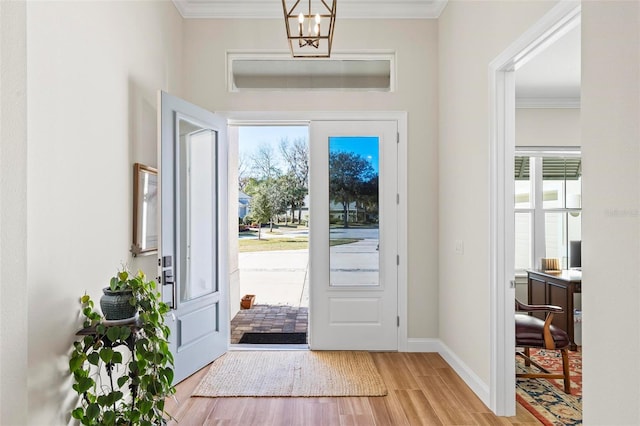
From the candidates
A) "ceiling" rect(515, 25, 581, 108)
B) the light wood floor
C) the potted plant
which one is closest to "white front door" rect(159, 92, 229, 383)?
the light wood floor

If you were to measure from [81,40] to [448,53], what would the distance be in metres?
2.82

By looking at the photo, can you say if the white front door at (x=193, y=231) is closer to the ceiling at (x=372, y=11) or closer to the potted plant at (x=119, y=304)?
the potted plant at (x=119, y=304)

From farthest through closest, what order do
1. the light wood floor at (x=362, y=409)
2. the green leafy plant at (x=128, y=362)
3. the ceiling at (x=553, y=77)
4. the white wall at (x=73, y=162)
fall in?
the ceiling at (x=553, y=77), the light wood floor at (x=362, y=409), the green leafy plant at (x=128, y=362), the white wall at (x=73, y=162)

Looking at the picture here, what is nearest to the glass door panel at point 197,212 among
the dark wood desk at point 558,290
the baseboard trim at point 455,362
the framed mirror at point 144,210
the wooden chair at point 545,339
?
the framed mirror at point 144,210

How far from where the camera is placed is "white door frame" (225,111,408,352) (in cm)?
392

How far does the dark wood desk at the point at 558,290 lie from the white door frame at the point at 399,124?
1.67 metres

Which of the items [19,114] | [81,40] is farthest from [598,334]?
[81,40]

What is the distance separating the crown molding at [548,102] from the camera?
5.08 meters

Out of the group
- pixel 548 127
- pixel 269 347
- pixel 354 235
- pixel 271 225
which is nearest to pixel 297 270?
pixel 271 225

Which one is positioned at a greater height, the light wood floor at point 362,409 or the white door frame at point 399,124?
the white door frame at point 399,124

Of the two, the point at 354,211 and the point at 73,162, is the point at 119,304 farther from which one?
the point at 354,211

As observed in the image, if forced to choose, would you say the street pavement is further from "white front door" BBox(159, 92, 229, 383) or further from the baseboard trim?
"white front door" BBox(159, 92, 229, 383)

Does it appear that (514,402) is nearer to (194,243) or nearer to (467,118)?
(467,118)

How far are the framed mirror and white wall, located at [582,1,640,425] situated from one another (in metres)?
2.54
